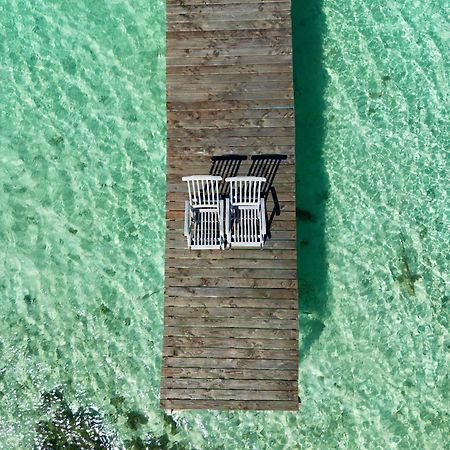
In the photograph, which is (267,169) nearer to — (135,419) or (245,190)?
(245,190)

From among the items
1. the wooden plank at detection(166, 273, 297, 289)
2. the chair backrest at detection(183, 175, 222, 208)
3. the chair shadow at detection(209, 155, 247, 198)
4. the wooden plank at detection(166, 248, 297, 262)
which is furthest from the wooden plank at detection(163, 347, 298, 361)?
the chair shadow at detection(209, 155, 247, 198)

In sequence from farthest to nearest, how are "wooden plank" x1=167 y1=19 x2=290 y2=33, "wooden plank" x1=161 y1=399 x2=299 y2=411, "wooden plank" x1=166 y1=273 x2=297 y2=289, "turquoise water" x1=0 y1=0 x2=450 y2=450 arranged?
"turquoise water" x1=0 y1=0 x2=450 y2=450, "wooden plank" x1=167 y1=19 x2=290 y2=33, "wooden plank" x1=166 y1=273 x2=297 y2=289, "wooden plank" x1=161 y1=399 x2=299 y2=411

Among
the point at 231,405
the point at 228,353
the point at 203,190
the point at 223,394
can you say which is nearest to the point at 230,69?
the point at 203,190

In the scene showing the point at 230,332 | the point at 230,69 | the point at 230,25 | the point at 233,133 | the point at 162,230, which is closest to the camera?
the point at 230,332

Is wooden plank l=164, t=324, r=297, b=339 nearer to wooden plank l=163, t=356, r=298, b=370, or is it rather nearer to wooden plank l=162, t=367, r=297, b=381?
wooden plank l=163, t=356, r=298, b=370

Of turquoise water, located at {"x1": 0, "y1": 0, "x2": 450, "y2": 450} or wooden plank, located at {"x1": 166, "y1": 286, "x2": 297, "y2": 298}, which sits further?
turquoise water, located at {"x1": 0, "y1": 0, "x2": 450, "y2": 450}
